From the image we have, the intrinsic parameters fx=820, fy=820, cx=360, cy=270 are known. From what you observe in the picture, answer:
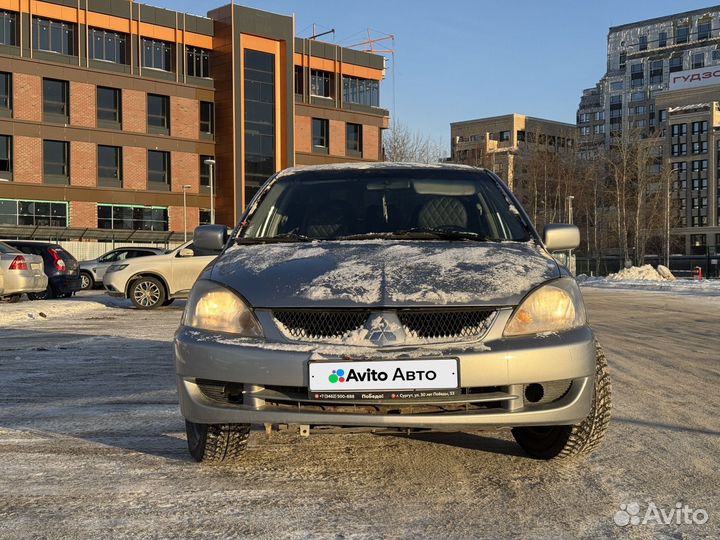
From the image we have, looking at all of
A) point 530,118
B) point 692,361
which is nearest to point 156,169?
point 692,361

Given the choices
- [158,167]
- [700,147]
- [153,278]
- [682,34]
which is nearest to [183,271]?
[153,278]

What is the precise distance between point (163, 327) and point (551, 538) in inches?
411

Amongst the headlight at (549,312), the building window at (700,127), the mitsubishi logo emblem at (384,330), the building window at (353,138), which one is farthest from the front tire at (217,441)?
the building window at (700,127)

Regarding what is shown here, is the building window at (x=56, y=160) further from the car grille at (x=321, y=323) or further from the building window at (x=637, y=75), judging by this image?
the building window at (x=637, y=75)

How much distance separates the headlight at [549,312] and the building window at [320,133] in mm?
52876

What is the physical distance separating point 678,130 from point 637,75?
69.4 feet

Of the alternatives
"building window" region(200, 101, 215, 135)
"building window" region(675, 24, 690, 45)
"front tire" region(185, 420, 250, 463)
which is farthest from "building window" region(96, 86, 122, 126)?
"building window" region(675, 24, 690, 45)

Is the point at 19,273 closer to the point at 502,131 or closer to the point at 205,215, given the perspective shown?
the point at 205,215

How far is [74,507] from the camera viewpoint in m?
3.38

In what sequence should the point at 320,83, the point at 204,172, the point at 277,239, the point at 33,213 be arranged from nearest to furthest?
the point at 277,239
the point at 33,213
the point at 204,172
the point at 320,83

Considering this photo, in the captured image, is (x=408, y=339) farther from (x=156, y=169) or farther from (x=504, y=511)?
(x=156, y=169)

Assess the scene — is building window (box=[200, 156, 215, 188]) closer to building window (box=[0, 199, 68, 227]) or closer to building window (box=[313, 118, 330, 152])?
building window (box=[313, 118, 330, 152])

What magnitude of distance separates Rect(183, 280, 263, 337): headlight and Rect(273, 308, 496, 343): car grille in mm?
167

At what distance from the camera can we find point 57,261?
19719mm
